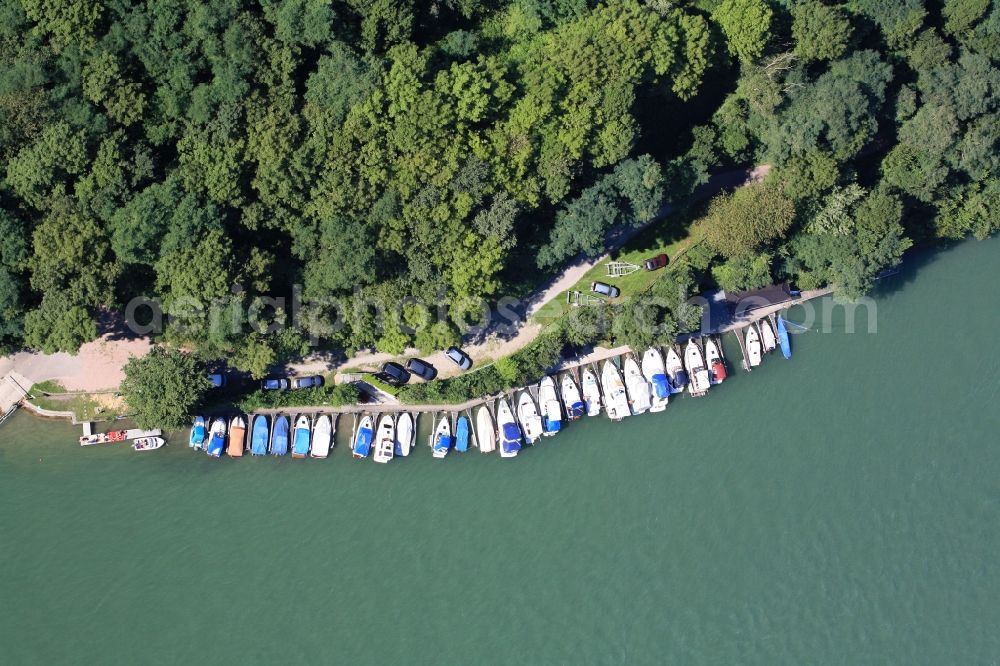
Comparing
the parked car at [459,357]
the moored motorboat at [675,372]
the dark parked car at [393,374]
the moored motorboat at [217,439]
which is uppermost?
the parked car at [459,357]

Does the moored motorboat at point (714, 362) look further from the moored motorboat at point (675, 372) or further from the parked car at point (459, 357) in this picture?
the parked car at point (459, 357)

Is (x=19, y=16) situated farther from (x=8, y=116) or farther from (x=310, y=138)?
(x=310, y=138)

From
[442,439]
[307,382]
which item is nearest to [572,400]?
[442,439]

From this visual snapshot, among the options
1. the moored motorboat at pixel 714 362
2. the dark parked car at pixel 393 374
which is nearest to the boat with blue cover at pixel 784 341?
the moored motorboat at pixel 714 362

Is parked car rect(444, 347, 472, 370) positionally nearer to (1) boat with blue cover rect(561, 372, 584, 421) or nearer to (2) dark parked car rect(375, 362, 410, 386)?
(2) dark parked car rect(375, 362, 410, 386)

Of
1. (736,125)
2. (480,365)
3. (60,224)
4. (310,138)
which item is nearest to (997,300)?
(736,125)
